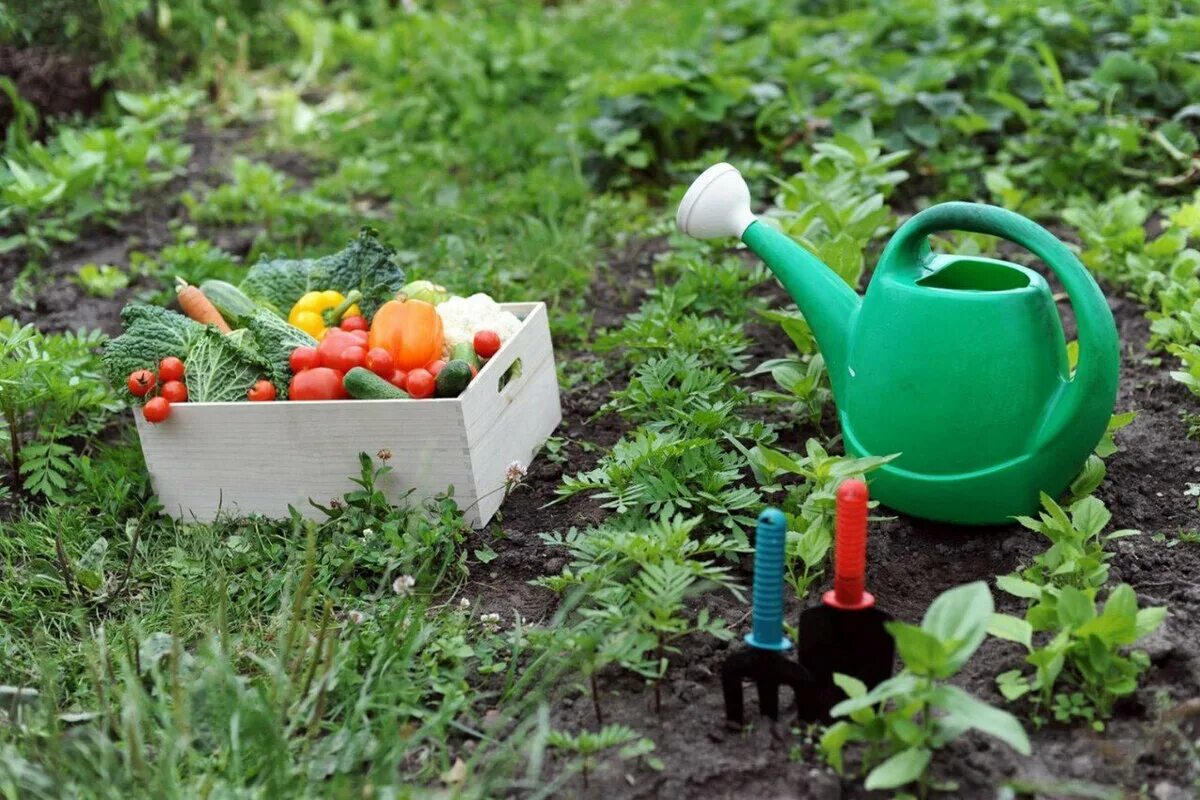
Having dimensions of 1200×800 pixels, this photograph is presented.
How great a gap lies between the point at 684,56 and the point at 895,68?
2.64 ft

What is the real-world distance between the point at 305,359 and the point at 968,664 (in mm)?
1529

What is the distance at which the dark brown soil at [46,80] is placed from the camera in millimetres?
5055

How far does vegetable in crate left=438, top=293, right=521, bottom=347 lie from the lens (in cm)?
291

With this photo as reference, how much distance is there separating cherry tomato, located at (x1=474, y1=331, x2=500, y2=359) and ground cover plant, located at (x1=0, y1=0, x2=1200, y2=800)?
0.30 meters

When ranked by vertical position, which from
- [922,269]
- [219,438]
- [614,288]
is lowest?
[614,288]

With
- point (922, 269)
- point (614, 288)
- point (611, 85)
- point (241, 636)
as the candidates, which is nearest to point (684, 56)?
point (611, 85)

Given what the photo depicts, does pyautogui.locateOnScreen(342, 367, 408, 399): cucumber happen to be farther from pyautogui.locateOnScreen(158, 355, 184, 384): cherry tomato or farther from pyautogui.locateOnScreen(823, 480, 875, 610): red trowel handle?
pyautogui.locateOnScreen(823, 480, 875, 610): red trowel handle

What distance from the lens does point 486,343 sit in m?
2.85

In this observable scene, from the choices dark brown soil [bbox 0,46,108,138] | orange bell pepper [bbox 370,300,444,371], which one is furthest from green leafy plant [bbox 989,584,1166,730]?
dark brown soil [bbox 0,46,108,138]

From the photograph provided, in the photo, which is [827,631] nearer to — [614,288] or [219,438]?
[219,438]

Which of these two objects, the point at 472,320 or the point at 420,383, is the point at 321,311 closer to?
the point at 472,320

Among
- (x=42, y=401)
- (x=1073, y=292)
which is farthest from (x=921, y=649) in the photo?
(x=42, y=401)

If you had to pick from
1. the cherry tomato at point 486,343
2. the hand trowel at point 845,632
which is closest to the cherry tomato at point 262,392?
the cherry tomato at point 486,343

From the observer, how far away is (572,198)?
14.9 ft
